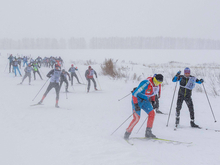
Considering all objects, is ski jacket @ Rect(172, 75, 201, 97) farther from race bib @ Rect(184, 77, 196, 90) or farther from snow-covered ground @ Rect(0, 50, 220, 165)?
snow-covered ground @ Rect(0, 50, 220, 165)

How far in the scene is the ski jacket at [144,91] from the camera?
460cm

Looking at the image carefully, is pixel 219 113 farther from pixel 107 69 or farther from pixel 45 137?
pixel 107 69

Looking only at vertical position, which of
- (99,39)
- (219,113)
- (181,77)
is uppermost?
(99,39)

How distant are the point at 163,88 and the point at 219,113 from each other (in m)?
5.32

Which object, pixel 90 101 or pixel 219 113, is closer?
pixel 219 113

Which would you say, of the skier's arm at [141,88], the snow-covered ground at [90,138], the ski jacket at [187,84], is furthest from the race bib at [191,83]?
the skier's arm at [141,88]

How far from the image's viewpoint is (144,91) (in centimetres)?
472

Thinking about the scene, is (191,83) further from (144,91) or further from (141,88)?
(141,88)

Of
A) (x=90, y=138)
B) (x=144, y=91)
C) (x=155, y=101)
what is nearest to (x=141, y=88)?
(x=144, y=91)

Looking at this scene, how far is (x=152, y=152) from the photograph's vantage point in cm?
429

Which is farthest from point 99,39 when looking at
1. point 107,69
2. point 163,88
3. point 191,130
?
point 191,130

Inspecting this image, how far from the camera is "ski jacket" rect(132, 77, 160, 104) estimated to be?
4.60 metres

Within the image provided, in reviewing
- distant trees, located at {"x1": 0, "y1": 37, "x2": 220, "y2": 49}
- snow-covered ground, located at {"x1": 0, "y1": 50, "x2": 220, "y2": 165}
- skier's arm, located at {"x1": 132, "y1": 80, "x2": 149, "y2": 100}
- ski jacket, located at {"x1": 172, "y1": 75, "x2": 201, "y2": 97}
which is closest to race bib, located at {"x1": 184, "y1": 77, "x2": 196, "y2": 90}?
ski jacket, located at {"x1": 172, "y1": 75, "x2": 201, "y2": 97}

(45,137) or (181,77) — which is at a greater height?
(181,77)
